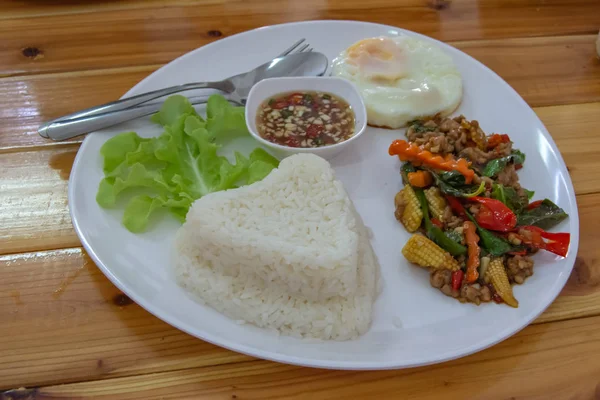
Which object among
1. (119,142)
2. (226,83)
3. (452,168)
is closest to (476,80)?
(452,168)

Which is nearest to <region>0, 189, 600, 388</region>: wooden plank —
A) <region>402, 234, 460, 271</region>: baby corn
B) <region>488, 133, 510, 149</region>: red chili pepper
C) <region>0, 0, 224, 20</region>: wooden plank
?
<region>402, 234, 460, 271</region>: baby corn

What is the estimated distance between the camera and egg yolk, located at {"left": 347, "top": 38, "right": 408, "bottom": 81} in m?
3.14

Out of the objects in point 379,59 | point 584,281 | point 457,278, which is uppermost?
point 379,59

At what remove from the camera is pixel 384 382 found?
6.59ft

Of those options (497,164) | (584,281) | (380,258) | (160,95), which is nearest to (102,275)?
(160,95)

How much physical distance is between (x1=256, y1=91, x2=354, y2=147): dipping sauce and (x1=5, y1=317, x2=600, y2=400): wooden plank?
124cm

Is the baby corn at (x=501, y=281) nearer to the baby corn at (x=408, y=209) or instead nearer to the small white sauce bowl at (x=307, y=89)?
the baby corn at (x=408, y=209)

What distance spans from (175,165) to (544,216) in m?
1.82

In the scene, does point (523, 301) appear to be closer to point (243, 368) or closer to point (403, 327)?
point (403, 327)

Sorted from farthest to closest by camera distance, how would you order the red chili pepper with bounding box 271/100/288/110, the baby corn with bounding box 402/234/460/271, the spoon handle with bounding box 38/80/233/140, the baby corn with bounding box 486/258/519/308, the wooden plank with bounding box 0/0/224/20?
the wooden plank with bounding box 0/0/224/20, the red chili pepper with bounding box 271/100/288/110, the spoon handle with bounding box 38/80/233/140, the baby corn with bounding box 402/234/460/271, the baby corn with bounding box 486/258/519/308

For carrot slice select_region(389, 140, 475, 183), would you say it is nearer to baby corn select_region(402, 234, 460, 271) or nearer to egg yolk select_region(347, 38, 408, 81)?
baby corn select_region(402, 234, 460, 271)

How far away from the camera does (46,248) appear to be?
2.42 m

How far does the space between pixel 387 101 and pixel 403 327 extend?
1.39 metres

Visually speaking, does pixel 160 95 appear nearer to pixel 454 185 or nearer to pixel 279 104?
pixel 279 104
